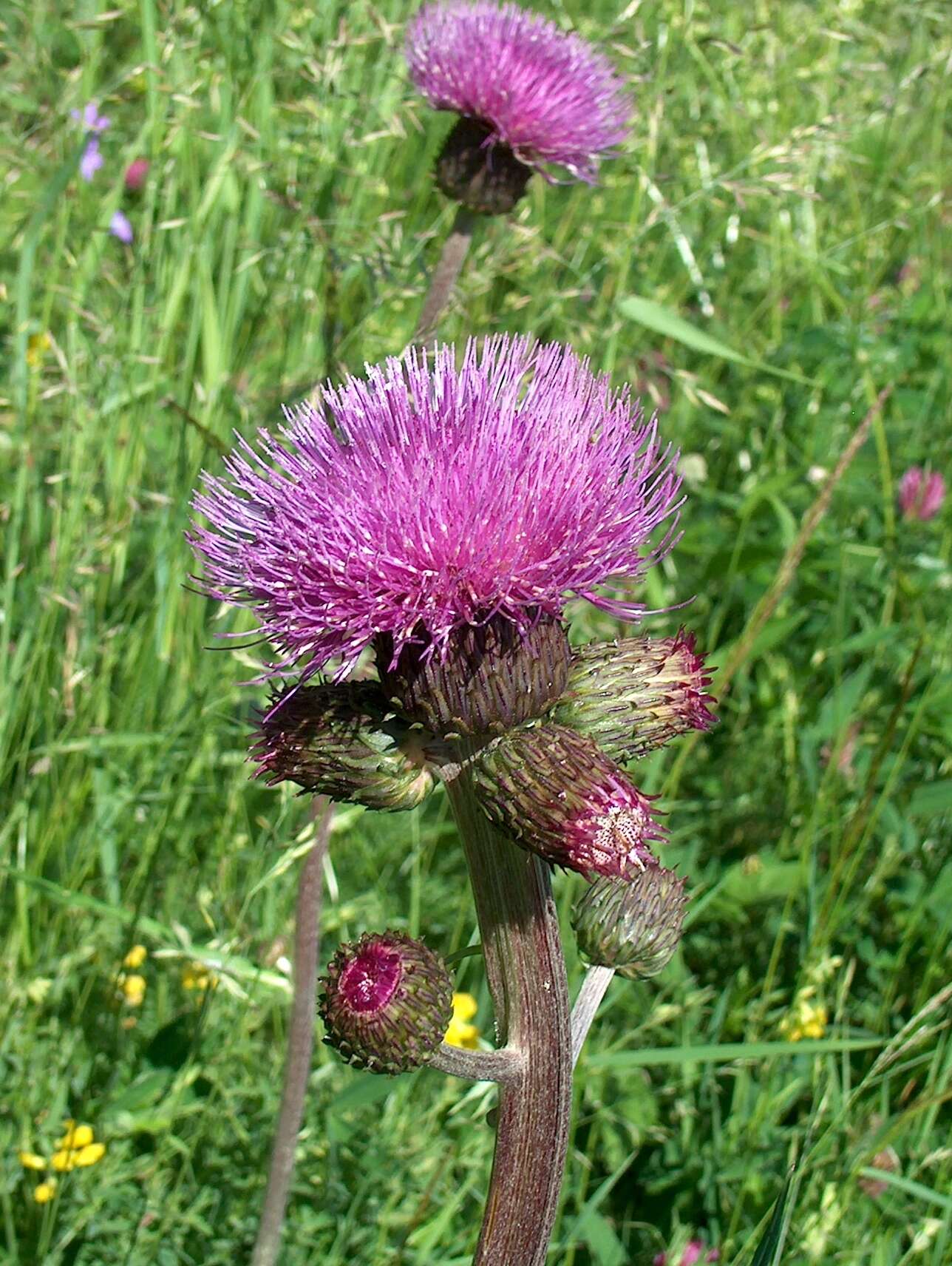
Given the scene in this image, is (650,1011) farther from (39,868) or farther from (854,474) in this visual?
(854,474)

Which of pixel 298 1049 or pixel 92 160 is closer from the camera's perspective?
pixel 298 1049

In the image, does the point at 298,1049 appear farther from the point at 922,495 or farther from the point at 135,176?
the point at 135,176

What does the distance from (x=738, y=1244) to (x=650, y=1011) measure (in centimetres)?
46

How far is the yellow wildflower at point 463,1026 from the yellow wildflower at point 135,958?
0.61 metres

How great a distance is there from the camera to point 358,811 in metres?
2.51

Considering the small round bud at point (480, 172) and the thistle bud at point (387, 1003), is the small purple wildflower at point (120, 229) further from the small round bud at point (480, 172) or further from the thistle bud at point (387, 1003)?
the thistle bud at point (387, 1003)

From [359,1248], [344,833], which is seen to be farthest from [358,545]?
[344,833]

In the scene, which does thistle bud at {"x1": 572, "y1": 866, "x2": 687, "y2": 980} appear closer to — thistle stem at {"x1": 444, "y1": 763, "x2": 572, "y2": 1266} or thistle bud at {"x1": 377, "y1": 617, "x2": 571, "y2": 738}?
thistle stem at {"x1": 444, "y1": 763, "x2": 572, "y2": 1266}

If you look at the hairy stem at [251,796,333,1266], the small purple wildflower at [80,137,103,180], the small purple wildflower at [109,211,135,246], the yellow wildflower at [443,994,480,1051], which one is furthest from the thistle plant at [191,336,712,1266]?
the small purple wildflower at [80,137,103,180]

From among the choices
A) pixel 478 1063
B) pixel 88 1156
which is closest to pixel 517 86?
pixel 478 1063

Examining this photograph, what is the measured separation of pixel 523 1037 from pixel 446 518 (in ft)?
2.04

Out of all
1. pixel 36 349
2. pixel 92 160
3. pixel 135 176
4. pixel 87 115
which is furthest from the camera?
pixel 135 176

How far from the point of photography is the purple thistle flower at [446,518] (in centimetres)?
161

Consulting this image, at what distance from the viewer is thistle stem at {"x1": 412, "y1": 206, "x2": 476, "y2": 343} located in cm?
271
